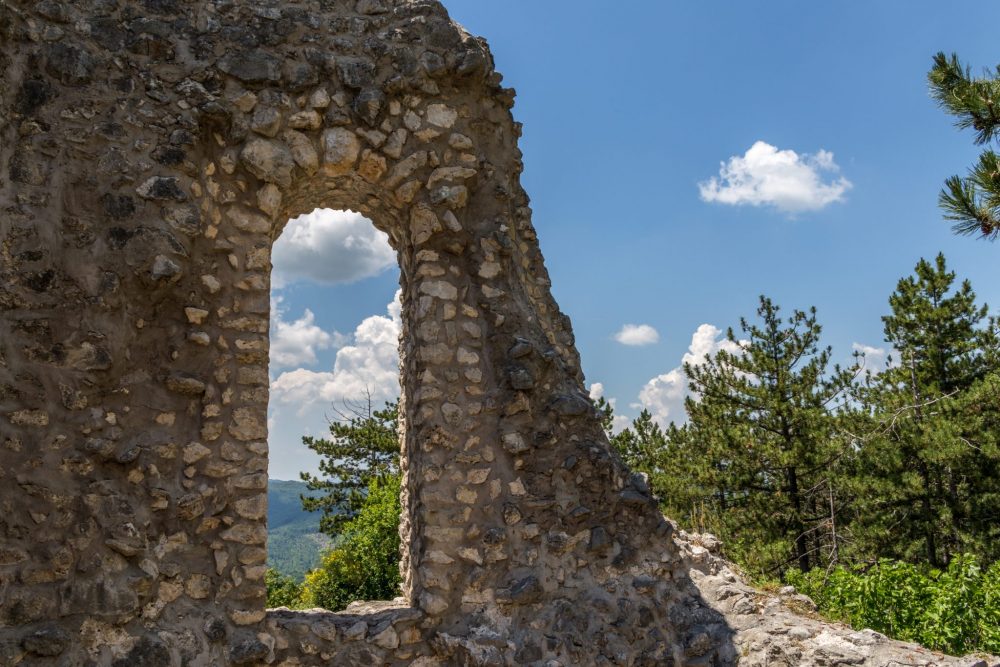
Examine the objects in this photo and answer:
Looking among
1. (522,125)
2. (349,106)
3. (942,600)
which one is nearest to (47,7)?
(349,106)

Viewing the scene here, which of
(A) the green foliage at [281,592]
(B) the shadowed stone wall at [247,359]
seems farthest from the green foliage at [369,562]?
(A) the green foliage at [281,592]

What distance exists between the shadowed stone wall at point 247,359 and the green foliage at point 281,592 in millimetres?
8008

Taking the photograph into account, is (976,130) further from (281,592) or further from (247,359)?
(281,592)

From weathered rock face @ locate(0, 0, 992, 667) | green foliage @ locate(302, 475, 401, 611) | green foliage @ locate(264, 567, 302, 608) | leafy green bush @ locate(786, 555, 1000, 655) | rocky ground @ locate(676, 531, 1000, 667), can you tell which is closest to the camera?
weathered rock face @ locate(0, 0, 992, 667)

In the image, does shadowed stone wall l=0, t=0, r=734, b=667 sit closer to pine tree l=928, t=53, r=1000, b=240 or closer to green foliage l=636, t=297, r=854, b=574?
pine tree l=928, t=53, r=1000, b=240

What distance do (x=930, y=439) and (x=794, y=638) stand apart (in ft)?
32.3

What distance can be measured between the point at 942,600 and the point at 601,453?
11.2 feet

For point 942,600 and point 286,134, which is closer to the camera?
point 286,134

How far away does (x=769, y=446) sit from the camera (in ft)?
48.9

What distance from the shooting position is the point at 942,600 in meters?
5.66

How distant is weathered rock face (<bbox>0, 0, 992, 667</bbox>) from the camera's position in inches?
138

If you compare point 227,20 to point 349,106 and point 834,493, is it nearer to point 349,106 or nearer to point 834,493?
point 349,106

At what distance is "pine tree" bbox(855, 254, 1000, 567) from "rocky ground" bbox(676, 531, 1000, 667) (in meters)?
8.51

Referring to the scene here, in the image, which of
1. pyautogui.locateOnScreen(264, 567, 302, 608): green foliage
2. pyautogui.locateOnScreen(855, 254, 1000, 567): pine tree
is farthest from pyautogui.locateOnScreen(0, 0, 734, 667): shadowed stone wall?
pyautogui.locateOnScreen(855, 254, 1000, 567): pine tree
